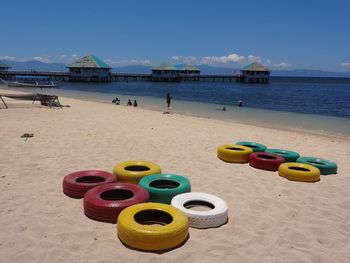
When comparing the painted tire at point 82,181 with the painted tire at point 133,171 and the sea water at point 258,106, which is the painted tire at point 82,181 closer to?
the painted tire at point 133,171

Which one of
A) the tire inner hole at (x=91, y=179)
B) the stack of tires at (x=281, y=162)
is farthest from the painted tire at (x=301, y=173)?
the tire inner hole at (x=91, y=179)

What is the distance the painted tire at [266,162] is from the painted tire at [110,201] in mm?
3150

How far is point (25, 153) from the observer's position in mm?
7090

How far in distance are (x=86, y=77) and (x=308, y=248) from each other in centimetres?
6369

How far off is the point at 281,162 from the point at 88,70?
60676 mm

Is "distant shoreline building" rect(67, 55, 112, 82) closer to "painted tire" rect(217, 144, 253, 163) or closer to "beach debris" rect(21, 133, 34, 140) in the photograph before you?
"beach debris" rect(21, 133, 34, 140)

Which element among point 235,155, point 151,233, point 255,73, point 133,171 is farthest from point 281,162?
point 255,73

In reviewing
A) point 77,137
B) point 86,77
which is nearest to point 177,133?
point 77,137

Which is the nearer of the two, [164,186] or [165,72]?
[164,186]

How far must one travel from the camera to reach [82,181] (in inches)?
209

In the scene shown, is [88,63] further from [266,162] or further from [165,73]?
[266,162]

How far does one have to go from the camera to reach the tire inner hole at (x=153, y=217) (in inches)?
157

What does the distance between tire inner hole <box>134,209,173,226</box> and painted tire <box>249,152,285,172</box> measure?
3380 mm

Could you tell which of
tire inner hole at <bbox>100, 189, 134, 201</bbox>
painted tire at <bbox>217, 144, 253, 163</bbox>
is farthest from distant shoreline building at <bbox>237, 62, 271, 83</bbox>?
tire inner hole at <bbox>100, 189, 134, 201</bbox>
